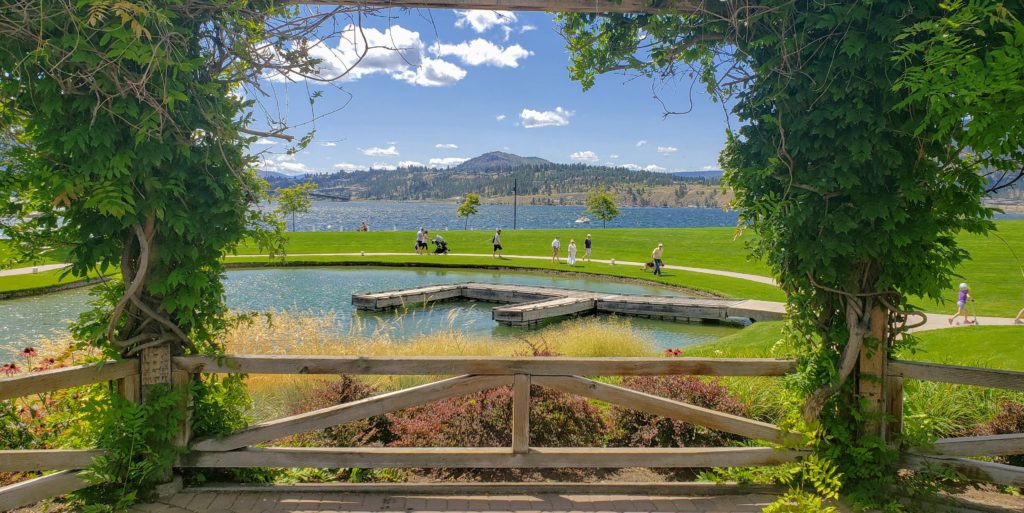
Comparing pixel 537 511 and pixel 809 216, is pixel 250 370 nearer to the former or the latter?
pixel 537 511

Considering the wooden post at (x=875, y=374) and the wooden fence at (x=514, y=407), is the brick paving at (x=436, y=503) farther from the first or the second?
the wooden post at (x=875, y=374)

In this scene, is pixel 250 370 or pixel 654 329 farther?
pixel 654 329

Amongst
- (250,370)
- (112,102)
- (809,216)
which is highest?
(112,102)

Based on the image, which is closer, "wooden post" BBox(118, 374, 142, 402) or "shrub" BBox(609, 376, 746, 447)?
"wooden post" BBox(118, 374, 142, 402)

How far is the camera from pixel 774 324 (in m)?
12.6

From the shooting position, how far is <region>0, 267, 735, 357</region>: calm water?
13250 millimetres

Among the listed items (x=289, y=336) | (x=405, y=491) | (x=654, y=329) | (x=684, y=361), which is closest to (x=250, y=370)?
(x=405, y=491)

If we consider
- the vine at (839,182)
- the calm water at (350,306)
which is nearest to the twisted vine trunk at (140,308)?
the vine at (839,182)

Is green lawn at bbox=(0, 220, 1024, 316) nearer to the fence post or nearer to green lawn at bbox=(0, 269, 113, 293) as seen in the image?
green lawn at bbox=(0, 269, 113, 293)

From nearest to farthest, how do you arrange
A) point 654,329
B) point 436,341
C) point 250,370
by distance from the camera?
1. point 250,370
2. point 436,341
3. point 654,329

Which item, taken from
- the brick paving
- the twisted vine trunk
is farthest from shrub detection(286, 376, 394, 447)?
the twisted vine trunk

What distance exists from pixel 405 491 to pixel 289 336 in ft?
18.3

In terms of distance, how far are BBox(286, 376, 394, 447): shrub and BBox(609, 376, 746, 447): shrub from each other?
2225 millimetres

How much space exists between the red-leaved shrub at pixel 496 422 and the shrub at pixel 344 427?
156 millimetres
